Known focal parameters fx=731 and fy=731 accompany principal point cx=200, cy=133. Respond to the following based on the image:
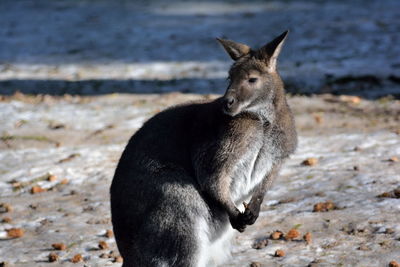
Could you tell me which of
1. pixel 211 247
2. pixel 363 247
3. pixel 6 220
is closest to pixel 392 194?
pixel 363 247

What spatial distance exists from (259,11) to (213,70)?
3.42m

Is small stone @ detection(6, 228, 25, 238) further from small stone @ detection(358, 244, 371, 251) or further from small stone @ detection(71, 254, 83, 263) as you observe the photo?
small stone @ detection(358, 244, 371, 251)

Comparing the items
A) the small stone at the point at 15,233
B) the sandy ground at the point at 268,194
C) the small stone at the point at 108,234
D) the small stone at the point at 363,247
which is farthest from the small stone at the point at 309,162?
the small stone at the point at 15,233

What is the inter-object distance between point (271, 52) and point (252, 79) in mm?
183

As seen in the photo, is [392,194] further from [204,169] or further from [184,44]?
[184,44]

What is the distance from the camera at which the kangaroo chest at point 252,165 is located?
3.93m

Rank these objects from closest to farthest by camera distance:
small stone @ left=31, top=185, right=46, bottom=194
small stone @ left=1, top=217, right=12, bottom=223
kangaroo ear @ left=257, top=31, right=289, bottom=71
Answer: kangaroo ear @ left=257, top=31, right=289, bottom=71, small stone @ left=1, top=217, right=12, bottom=223, small stone @ left=31, top=185, right=46, bottom=194

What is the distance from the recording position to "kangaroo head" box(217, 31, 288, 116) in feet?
12.6

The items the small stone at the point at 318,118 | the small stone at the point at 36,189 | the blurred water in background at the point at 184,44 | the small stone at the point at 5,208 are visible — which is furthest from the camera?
the blurred water in background at the point at 184,44

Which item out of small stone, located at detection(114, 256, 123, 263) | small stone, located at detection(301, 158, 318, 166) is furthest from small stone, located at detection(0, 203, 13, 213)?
small stone, located at detection(301, 158, 318, 166)

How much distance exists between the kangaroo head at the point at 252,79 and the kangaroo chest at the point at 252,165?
181 mm

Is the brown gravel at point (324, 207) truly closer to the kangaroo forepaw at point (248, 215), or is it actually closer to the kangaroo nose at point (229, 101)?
the kangaroo forepaw at point (248, 215)

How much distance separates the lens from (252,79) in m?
3.91

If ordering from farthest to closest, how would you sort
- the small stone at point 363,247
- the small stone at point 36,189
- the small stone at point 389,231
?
the small stone at point 36,189
the small stone at point 389,231
the small stone at point 363,247
